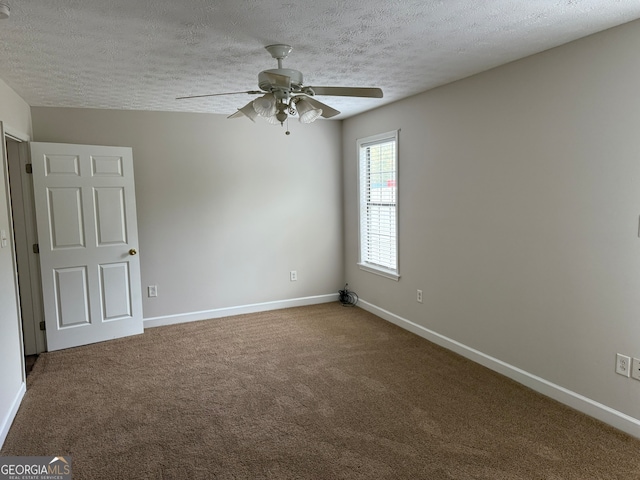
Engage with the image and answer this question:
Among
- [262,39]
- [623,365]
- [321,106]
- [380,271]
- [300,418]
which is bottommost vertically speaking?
[300,418]

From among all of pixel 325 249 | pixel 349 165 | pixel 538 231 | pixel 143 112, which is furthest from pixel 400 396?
pixel 143 112

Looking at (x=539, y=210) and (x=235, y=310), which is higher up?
(x=539, y=210)

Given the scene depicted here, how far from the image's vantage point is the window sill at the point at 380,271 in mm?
4668

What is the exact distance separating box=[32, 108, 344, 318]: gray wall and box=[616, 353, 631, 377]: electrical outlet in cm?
348

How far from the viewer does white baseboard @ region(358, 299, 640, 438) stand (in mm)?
2587

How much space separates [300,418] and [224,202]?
2.87 metres

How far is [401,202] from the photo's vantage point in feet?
14.8

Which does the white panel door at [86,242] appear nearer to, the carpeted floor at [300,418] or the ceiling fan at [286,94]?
the carpeted floor at [300,418]

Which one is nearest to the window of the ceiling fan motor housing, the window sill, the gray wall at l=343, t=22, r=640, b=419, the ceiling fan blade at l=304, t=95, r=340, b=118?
the window sill

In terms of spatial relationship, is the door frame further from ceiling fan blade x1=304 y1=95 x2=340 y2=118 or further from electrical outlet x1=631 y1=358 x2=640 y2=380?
electrical outlet x1=631 y1=358 x2=640 y2=380

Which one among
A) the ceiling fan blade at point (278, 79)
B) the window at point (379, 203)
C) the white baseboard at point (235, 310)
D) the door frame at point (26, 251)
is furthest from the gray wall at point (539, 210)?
the door frame at point (26, 251)

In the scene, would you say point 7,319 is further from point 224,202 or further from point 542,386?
point 542,386

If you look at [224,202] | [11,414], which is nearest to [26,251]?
[11,414]

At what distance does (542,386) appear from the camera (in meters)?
3.06
